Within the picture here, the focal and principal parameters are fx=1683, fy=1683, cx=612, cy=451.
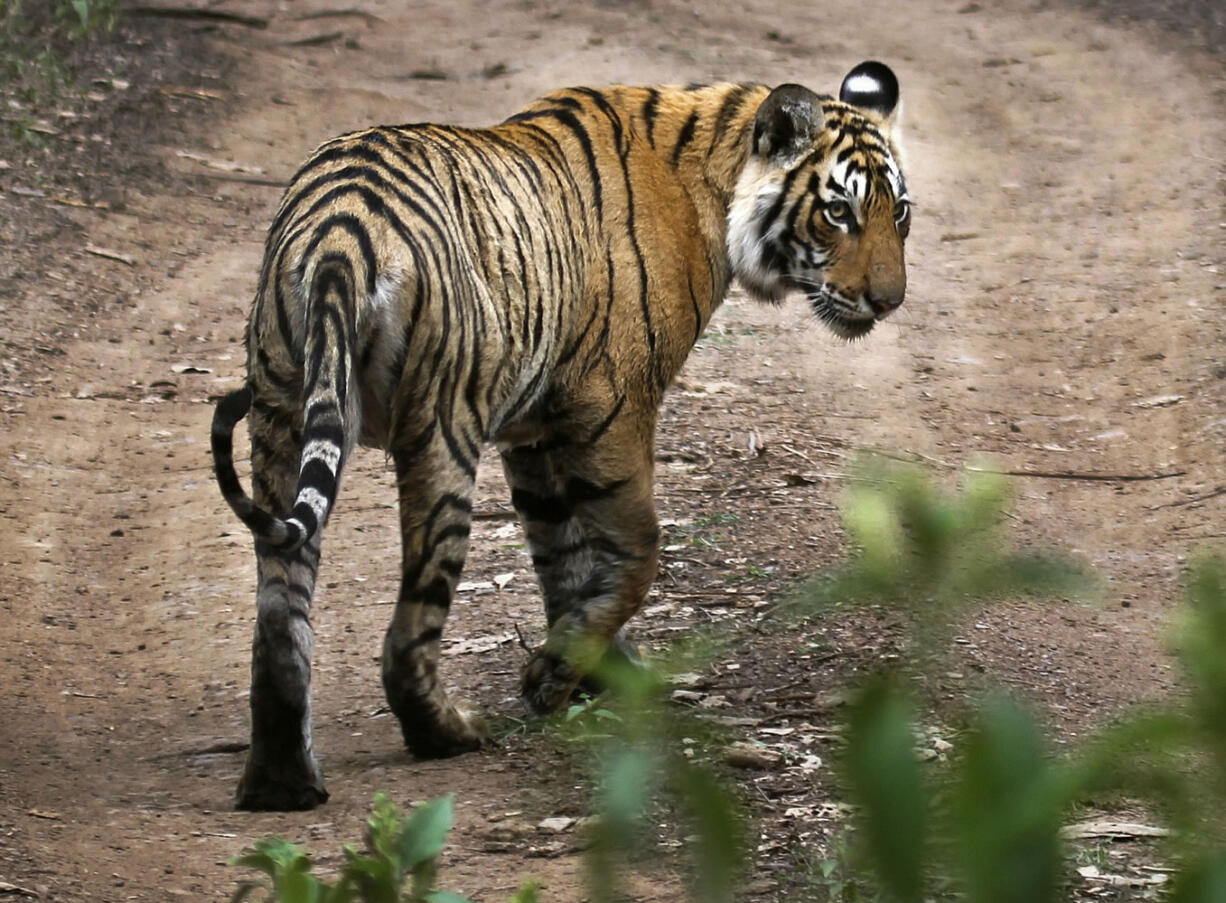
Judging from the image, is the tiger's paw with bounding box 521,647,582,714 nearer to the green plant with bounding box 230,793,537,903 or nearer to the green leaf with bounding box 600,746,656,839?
the green plant with bounding box 230,793,537,903

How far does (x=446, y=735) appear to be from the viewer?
161 inches

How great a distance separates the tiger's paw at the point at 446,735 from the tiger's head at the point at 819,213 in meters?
1.49

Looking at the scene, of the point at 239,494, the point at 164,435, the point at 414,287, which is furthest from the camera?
the point at 164,435

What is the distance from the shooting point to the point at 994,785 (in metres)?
0.81

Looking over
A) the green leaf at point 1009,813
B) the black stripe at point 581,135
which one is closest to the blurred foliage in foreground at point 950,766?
the green leaf at point 1009,813

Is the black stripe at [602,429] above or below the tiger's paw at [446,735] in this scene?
above

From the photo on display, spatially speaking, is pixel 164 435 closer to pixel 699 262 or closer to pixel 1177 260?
pixel 699 262

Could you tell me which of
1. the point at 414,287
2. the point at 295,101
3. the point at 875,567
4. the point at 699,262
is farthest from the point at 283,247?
the point at 295,101

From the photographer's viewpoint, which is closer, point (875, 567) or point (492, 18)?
point (875, 567)

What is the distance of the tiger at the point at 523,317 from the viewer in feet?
12.2

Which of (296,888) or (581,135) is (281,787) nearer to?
(581,135)

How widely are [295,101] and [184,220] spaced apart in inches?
83.2

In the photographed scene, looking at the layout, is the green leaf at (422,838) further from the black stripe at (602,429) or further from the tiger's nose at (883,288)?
the tiger's nose at (883,288)

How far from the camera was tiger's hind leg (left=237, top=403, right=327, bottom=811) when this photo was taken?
12.0 ft
